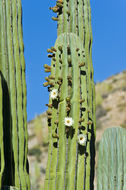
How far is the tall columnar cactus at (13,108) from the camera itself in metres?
4.17

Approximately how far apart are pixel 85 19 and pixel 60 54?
0.79 meters

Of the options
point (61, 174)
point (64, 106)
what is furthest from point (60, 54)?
point (61, 174)

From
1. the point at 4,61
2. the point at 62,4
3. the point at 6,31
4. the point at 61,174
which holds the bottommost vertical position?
the point at 61,174

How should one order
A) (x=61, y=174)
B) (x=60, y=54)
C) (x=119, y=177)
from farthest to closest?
1. (x=119, y=177)
2. (x=60, y=54)
3. (x=61, y=174)

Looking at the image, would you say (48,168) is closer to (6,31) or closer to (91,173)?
(91,173)

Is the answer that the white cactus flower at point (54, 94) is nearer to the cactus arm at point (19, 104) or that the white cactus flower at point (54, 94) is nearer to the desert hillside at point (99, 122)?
the cactus arm at point (19, 104)

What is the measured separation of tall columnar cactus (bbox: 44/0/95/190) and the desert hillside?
16526 mm

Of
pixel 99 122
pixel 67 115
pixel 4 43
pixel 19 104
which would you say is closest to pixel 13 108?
pixel 19 104

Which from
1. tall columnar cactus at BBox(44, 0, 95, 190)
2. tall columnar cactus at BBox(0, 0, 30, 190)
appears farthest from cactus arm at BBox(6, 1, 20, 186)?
tall columnar cactus at BBox(44, 0, 95, 190)

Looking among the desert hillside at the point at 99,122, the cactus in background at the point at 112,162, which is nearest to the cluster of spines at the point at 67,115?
the cactus in background at the point at 112,162

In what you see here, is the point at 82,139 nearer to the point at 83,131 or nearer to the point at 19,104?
the point at 83,131

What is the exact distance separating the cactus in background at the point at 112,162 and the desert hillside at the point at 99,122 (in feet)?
51.3

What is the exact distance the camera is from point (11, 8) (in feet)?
15.2

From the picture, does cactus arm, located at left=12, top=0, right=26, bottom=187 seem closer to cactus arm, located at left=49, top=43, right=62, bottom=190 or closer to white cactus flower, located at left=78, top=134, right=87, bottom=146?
cactus arm, located at left=49, top=43, right=62, bottom=190
